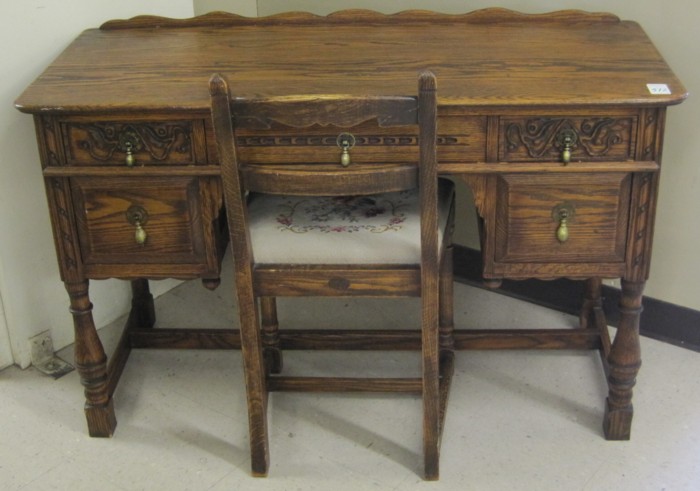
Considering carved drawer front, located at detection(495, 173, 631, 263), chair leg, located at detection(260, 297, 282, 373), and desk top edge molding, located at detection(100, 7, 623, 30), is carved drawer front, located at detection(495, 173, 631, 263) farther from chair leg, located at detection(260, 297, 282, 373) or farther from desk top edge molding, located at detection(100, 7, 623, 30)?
chair leg, located at detection(260, 297, 282, 373)

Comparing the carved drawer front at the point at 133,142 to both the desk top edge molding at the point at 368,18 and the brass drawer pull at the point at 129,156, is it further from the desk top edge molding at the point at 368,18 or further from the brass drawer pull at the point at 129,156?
the desk top edge molding at the point at 368,18

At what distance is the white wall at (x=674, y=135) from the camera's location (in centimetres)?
213

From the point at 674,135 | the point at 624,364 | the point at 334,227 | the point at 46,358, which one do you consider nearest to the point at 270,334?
the point at 334,227

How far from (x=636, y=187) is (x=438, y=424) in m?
0.62

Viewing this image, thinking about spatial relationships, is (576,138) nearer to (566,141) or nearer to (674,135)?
(566,141)

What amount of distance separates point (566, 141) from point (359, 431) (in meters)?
0.80

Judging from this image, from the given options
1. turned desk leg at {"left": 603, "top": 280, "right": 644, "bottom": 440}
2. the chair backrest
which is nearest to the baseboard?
turned desk leg at {"left": 603, "top": 280, "right": 644, "bottom": 440}

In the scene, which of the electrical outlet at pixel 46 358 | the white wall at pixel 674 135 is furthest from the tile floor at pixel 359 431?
the white wall at pixel 674 135

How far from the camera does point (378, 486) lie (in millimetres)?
1907

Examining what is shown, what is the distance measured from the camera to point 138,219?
1.88 metres

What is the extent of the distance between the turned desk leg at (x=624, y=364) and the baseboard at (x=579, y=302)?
34 cm

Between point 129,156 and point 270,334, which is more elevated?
point 129,156

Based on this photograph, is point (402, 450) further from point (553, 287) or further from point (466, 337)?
point (553, 287)

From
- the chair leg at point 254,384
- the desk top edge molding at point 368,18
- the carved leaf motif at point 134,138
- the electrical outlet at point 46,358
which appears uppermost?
the desk top edge molding at point 368,18
